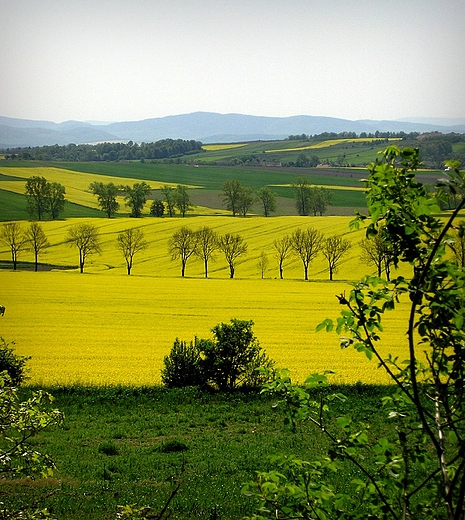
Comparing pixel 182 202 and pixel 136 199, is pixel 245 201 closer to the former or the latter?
pixel 182 202

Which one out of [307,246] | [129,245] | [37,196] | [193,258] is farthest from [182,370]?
[37,196]

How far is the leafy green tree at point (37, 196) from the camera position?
180 ft

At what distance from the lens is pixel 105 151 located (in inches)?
4040

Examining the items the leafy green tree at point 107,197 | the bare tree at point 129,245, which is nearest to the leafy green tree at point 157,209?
the leafy green tree at point 107,197

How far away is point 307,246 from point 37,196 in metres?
28.9

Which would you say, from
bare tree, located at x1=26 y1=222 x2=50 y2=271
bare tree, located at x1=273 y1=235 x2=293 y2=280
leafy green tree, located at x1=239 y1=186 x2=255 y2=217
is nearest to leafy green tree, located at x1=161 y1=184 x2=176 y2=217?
leafy green tree, located at x1=239 y1=186 x2=255 y2=217

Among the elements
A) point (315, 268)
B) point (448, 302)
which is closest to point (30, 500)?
point (448, 302)

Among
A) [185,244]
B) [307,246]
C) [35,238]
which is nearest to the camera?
[35,238]

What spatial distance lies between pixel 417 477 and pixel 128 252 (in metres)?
43.5

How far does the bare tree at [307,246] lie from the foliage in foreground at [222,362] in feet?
98.7

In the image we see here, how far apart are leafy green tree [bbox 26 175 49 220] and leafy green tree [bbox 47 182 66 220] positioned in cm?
53

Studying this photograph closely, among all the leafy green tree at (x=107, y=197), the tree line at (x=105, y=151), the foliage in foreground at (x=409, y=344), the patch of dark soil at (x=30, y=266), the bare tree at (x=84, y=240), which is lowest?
the patch of dark soil at (x=30, y=266)

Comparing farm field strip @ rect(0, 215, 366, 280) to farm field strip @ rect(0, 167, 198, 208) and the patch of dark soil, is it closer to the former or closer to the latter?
the patch of dark soil

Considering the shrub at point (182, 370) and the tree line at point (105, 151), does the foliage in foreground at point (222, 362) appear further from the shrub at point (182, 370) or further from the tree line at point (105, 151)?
the tree line at point (105, 151)
